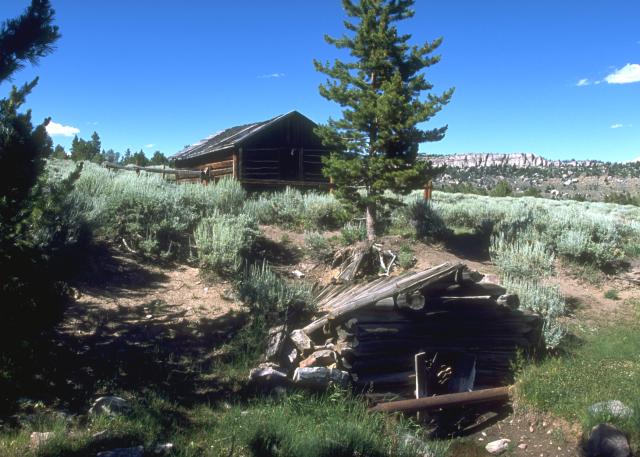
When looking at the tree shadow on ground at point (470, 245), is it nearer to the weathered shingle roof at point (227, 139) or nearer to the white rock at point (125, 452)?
the weathered shingle roof at point (227, 139)

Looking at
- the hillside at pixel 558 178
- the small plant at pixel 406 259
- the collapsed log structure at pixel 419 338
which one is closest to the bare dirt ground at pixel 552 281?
the small plant at pixel 406 259

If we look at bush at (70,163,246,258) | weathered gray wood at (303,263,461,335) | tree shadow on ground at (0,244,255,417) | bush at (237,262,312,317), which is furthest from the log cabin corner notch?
weathered gray wood at (303,263,461,335)

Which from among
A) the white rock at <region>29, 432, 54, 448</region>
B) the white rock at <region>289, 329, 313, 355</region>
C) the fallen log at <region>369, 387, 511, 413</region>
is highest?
the white rock at <region>289, 329, 313, 355</region>

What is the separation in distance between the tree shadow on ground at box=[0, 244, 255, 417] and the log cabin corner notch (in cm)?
1023

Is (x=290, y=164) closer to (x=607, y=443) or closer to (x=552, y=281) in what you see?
(x=552, y=281)

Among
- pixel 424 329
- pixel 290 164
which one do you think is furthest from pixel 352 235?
pixel 290 164

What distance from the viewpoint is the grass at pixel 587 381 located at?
20.0 ft

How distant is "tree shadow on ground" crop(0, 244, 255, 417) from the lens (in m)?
5.14

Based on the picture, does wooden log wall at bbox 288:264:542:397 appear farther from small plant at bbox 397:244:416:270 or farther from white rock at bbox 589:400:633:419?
small plant at bbox 397:244:416:270

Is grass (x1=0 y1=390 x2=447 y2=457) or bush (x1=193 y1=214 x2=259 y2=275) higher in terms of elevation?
bush (x1=193 y1=214 x2=259 y2=275)

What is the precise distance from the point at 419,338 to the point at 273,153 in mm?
12804

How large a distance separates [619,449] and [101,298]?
7.05 m

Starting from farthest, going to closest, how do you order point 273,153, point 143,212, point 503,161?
point 503,161 → point 273,153 → point 143,212

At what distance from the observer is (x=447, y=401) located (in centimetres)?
666
